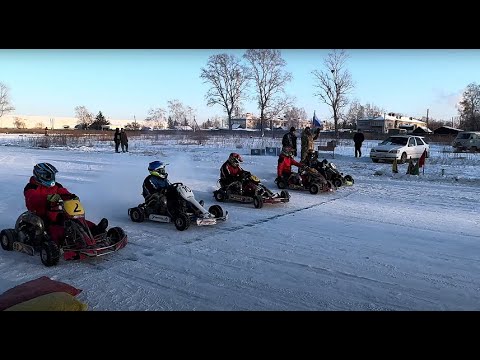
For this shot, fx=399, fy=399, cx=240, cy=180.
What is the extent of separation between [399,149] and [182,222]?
1602cm

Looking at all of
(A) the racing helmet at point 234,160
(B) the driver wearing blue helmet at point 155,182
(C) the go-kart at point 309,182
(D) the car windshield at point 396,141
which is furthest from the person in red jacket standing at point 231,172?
(D) the car windshield at point 396,141

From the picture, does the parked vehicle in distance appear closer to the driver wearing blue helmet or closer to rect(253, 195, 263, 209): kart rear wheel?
rect(253, 195, 263, 209): kart rear wheel

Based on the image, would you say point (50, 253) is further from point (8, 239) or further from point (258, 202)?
point (258, 202)

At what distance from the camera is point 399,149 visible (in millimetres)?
20469

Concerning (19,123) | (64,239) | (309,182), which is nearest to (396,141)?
(309,182)

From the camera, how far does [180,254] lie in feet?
20.3

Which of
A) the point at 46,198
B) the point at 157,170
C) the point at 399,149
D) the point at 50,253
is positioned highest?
the point at 399,149

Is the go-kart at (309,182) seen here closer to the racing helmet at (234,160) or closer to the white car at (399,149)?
the racing helmet at (234,160)

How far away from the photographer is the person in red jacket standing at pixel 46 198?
232 inches

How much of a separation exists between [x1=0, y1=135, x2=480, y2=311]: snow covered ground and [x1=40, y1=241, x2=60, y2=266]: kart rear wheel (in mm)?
102

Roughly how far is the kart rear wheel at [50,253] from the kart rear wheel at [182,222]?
8.32 feet
